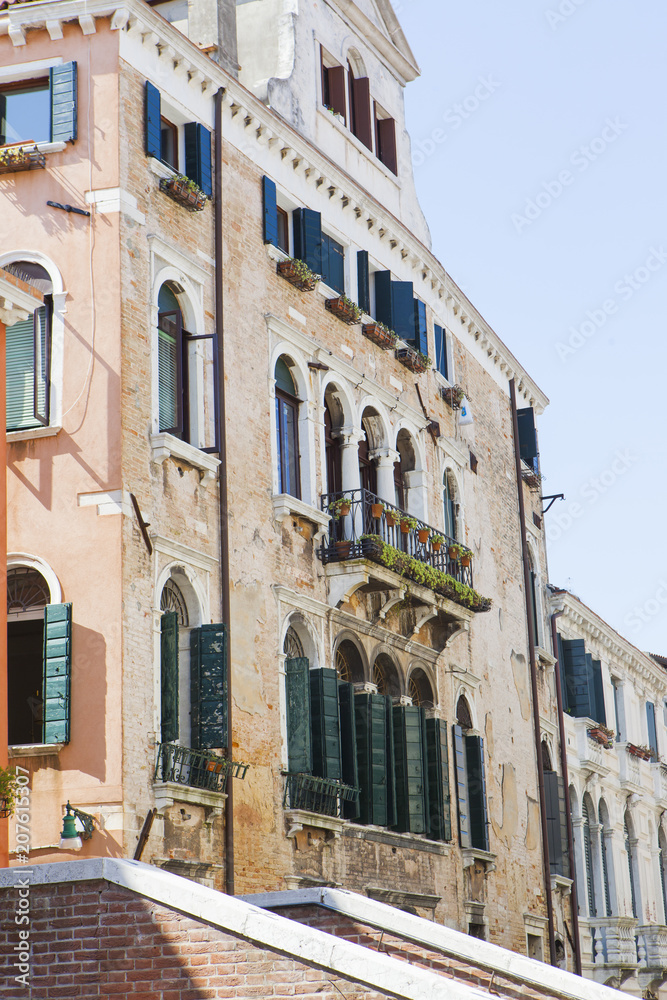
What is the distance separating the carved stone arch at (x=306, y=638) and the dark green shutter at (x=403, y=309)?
18.6ft

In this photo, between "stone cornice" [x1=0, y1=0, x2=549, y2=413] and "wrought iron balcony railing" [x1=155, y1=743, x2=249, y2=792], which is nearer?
"wrought iron balcony railing" [x1=155, y1=743, x2=249, y2=792]

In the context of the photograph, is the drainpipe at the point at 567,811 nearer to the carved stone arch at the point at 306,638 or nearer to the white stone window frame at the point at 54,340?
the carved stone arch at the point at 306,638

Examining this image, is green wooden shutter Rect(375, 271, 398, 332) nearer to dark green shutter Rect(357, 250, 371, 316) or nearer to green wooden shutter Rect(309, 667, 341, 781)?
dark green shutter Rect(357, 250, 371, 316)

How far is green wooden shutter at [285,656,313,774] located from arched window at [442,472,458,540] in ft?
20.3

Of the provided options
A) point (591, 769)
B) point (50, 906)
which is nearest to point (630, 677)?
point (591, 769)

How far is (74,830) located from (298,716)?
13.3 ft

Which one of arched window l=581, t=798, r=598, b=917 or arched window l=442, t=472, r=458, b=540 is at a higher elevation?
arched window l=442, t=472, r=458, b=540

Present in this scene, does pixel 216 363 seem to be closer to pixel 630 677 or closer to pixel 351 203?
pixel 351 203

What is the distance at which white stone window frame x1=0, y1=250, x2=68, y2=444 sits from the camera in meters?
15.7

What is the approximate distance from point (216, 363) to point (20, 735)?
4.62 meters

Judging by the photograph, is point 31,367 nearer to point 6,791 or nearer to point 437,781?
point 6,791

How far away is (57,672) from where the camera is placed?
14.9 m

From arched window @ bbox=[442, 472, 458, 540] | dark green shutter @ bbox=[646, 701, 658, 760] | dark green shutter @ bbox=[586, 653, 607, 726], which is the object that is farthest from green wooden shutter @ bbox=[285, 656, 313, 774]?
dark green shutter @ bbox=[646, 701, 658, 760]

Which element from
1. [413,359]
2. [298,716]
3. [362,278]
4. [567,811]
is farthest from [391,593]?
[567,811]
